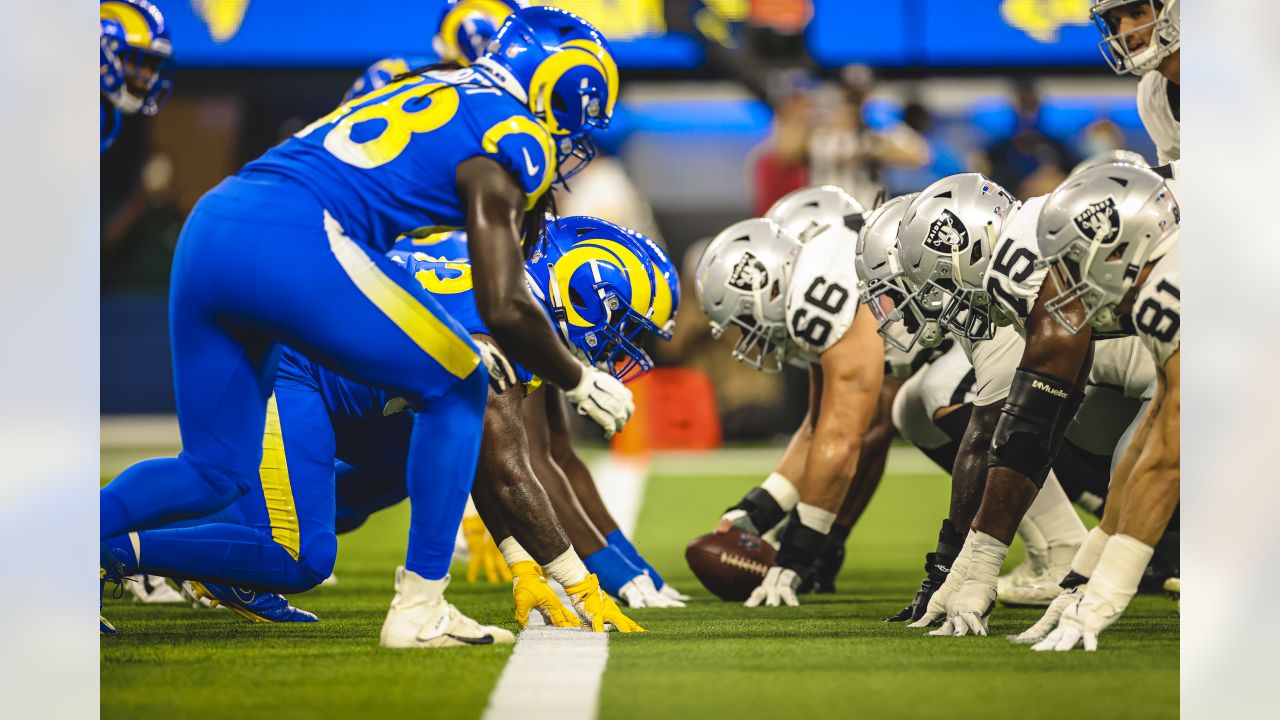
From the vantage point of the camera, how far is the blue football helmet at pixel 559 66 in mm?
3760

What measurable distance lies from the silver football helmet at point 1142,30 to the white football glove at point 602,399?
1711 millimetres

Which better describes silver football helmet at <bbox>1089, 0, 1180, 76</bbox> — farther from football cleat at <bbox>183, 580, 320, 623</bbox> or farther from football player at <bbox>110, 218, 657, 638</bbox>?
football cleat at <bbox>183, 580, 320, 623</bbox>

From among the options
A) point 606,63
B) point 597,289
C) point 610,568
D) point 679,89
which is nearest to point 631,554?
point 610,568

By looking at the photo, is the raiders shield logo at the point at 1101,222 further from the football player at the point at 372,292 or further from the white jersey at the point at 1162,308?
the football player at the point at 372,292

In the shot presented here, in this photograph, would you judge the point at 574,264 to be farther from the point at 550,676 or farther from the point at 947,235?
the point at 550,676

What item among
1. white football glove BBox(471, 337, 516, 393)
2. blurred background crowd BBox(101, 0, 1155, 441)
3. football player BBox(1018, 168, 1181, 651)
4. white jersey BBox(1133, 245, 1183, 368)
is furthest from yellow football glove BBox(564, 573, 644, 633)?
blurred background crowd BBox(101, 0, 1155, 441)

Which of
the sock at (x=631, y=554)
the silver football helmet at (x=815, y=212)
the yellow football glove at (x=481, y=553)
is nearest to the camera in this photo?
the sock at (x=631, y=554)

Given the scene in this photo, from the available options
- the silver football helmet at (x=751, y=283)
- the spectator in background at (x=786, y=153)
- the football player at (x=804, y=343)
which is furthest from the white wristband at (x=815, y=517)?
the spectator in background at (x=786, y=153)

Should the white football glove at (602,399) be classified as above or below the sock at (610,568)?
above

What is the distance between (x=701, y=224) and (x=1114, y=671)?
9.38 metres

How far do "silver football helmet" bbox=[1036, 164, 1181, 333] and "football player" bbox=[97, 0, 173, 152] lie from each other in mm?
3796

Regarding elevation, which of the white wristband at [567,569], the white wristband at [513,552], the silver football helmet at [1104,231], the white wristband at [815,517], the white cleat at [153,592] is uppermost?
the silver football helmet at [1104,231]

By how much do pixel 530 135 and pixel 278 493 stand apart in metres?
1.23

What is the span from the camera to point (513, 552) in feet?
14.1
